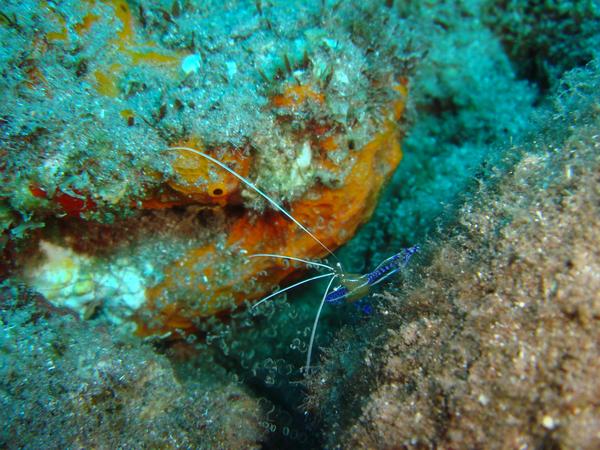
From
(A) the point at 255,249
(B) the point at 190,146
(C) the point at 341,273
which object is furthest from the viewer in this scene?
(A) the point at 255,249

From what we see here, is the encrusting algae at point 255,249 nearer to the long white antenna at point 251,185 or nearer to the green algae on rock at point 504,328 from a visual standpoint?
the long white antenna at point 251,185

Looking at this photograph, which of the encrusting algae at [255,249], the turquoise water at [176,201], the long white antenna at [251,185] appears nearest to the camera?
the turquoise water at [176,201]

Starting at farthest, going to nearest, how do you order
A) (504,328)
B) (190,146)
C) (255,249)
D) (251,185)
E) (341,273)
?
(255,249) → (341,273) → (251,185) → (190,146) → (504,328)

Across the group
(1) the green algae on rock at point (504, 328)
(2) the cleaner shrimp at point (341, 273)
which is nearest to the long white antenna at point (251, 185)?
(2) the cleaner shrimp at point (341, 273)

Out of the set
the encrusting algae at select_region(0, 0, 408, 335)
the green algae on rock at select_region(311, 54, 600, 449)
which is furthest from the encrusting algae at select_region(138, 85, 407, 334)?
the green algae on rock at select_region(311, 54, 600, 449)

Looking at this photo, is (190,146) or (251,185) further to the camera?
(251,185)

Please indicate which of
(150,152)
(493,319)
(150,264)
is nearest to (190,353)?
(150,264)

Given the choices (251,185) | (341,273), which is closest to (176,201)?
(251,185)

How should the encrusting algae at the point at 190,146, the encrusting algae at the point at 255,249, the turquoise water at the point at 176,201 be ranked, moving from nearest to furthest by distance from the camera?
the turquoise water at the point at 176,201 < the encrusting algae at the point at 190,146 < the encrusting algae at the point at 255,249

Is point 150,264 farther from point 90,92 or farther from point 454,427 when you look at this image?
point 454,427

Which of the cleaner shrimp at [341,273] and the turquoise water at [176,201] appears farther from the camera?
the cleaner shrimp at [341,273]

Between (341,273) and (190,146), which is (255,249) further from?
(190,146)
